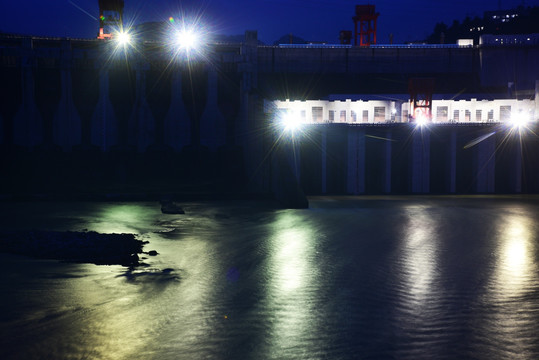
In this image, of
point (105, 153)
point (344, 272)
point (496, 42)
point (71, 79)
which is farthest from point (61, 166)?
point (496, 42)

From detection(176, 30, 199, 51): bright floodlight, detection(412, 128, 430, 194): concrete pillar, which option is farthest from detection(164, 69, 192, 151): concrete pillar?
detection(412, 128, 430, 194): concrete pillar

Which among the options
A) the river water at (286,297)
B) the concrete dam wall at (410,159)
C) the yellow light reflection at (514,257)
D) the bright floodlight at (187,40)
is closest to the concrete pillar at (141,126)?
the bright floodlight at (187,40)

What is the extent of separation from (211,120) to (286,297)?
33256mm

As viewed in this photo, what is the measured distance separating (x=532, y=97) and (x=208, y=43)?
3198 centimetres

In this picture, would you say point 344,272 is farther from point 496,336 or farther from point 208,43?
point 208,43

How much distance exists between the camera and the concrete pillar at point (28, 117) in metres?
44.3

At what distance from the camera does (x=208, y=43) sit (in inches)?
1870

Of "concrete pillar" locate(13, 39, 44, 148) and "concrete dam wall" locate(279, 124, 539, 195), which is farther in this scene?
"concrete pillar" locate(13, 39, 44, 148)

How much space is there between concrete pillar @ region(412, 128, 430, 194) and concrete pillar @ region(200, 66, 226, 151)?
16617 mm

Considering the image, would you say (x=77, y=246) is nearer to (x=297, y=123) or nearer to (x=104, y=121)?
(x=297, y=123)

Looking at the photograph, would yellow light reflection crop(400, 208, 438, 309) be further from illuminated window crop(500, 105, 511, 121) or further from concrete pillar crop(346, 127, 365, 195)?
illuminated window crop(500, 105, 511, 121)

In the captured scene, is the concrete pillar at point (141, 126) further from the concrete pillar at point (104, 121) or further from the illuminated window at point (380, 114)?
the illuminated window at point (380, 114)

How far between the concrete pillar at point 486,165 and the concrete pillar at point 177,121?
24893 millimetres

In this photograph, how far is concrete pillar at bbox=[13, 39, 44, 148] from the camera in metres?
44.3
